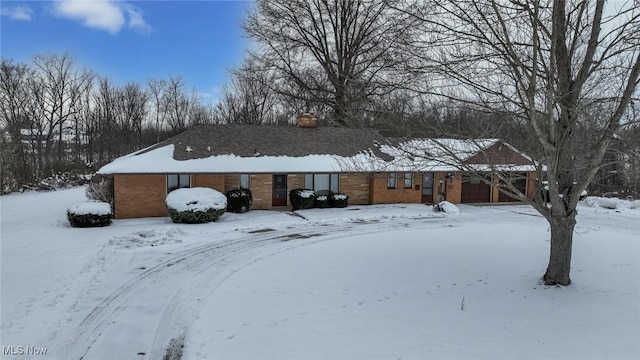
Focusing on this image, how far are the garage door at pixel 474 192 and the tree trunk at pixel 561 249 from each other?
16.4 meters

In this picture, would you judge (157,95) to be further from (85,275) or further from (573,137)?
(573,137)

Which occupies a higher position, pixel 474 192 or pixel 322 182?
pixel 322 182

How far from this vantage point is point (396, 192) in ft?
74.9

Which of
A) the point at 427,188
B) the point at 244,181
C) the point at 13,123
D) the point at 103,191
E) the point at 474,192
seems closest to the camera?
the point at 103,191

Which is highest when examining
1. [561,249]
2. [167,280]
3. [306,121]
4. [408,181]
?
[306,121]

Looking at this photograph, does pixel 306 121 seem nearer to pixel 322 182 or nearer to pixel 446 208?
pixel 322 182

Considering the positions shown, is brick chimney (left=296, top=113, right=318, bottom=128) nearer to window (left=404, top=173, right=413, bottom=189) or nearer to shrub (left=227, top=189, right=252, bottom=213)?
window (left=404, top=173, right=413, bottom=189)

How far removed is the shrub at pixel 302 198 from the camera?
20.4m

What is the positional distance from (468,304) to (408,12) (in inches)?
201

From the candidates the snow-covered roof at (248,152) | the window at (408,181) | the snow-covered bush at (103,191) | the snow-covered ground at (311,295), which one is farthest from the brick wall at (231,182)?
the window at (408,181)

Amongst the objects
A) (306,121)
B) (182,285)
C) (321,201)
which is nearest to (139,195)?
(321,201)

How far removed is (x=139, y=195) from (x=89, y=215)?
116 inches

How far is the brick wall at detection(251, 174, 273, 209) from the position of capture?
20375mm

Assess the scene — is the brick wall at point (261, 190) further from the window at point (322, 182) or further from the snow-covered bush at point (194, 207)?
the snow-covered bush at point (194, 207)
